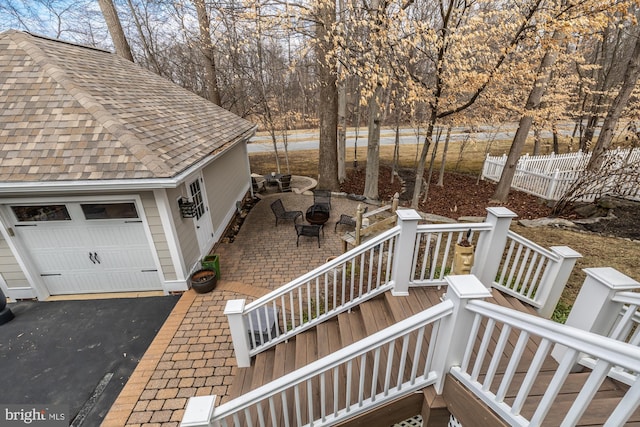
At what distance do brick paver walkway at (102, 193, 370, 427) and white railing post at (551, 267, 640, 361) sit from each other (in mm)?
4345

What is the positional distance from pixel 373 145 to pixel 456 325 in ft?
29.6

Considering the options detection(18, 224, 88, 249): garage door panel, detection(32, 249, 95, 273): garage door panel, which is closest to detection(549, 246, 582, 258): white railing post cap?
detection(18, 224, 88, 249): garage door panel

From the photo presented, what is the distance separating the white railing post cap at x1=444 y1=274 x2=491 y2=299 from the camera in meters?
2.23

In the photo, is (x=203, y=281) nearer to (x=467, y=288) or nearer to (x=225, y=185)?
(x=225, y=185)

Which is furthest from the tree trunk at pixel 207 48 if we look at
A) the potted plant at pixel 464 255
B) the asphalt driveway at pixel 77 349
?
the potted plant at pixel 464 255

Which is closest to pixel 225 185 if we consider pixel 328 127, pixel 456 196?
pixel 328 127

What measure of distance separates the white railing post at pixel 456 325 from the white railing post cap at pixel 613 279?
3.54 ft

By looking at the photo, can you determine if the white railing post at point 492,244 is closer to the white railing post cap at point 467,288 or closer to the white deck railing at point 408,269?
the white deck railing at point 408,269

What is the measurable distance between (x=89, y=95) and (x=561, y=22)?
8958 millimetres

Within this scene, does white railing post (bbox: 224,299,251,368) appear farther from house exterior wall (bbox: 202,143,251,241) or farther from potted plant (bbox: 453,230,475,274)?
house exterior wall (bbox: 202,143,251,241)

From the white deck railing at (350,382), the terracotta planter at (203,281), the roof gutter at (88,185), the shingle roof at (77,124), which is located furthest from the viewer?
the terracotta planter at (203,281)

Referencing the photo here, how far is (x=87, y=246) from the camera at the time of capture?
18.0 feet

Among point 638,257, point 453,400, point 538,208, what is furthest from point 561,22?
point 538,208

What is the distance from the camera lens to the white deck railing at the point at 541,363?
140 cm
